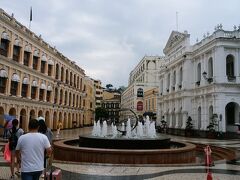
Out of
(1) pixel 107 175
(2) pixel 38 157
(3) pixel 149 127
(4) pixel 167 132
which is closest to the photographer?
(2) pixel 38 157

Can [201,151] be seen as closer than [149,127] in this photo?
Yes

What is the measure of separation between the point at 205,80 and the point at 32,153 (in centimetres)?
3399

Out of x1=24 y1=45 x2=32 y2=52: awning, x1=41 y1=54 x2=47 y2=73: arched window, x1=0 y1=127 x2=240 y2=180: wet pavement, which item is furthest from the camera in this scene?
x1=41 y1=54 x2=47 y2=73: arched window

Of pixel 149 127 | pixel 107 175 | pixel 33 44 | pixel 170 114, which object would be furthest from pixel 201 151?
pixel 170 114

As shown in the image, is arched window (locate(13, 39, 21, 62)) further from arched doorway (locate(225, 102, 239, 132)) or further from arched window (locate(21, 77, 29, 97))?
arched doorway (locate(225, 102, 239, 132))

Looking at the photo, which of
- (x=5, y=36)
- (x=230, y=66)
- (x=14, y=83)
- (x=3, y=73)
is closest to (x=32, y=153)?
(x=3, y=73)

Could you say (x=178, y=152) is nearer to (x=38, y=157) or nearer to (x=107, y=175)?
(x=107, y=175)

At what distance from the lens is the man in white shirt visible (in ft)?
17.8

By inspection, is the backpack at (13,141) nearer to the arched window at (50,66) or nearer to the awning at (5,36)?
the awning at (5,36)

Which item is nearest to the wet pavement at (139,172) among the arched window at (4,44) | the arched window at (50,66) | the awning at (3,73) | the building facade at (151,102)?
the awning at (3,73)

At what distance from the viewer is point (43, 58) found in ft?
131

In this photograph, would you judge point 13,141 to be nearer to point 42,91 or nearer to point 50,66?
point 42,91

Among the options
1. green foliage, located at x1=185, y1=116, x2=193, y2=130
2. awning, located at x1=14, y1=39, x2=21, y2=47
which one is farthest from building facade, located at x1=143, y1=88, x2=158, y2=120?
awning, located at x1=14, y1=39, x2=21, y2=47

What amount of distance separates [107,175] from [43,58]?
3206 cm
